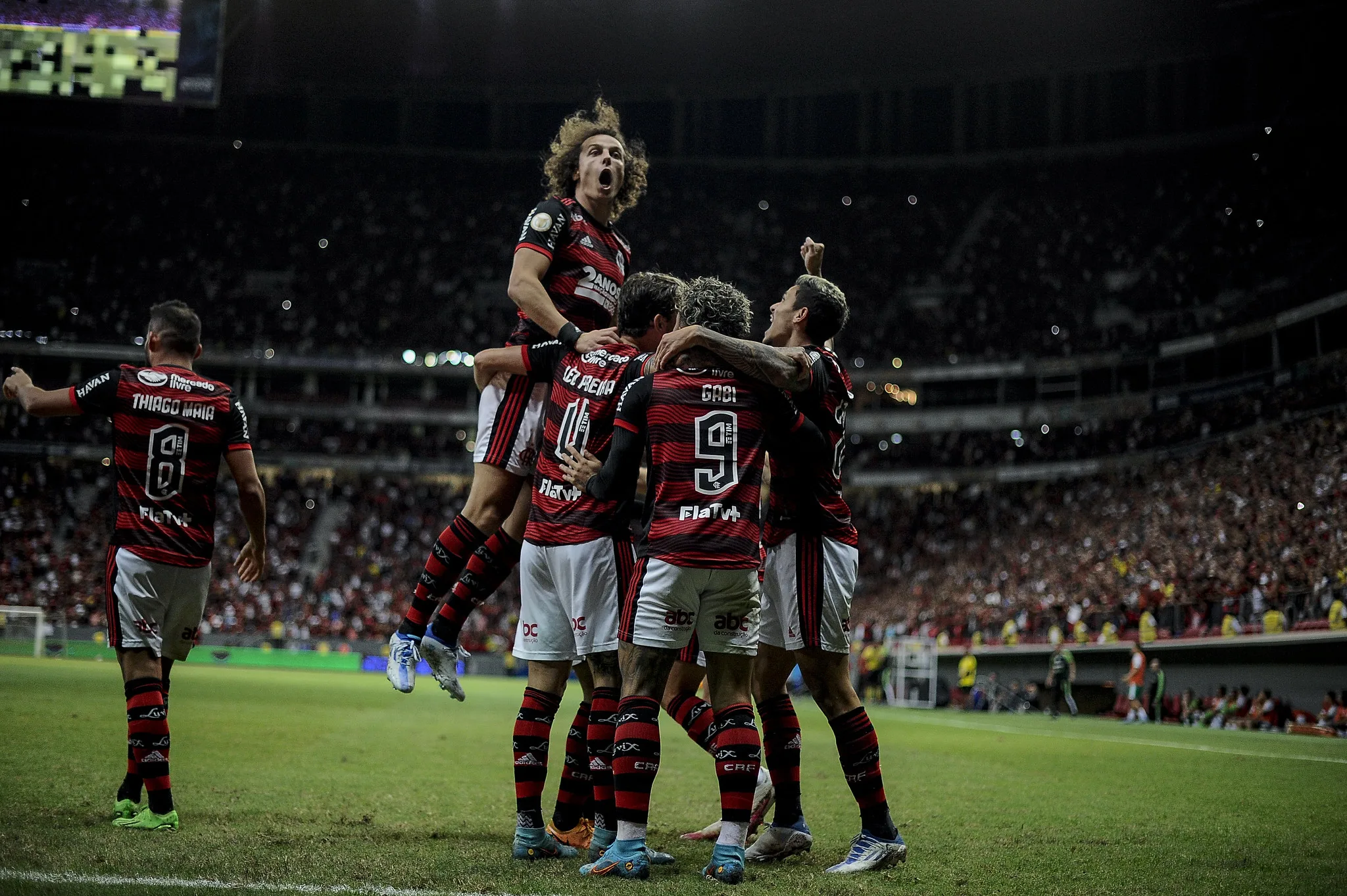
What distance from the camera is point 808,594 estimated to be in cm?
580

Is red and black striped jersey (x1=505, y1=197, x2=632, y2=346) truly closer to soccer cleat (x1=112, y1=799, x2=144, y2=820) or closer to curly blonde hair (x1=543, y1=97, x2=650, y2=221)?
curly blonde hair (x1=543, y1=97, x2=650, y2=221)

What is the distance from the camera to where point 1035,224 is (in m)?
49.6

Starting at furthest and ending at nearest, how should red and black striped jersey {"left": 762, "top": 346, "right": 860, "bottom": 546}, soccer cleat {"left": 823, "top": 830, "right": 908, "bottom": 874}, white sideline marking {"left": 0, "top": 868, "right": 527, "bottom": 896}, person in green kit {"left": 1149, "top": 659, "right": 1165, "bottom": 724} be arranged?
person in green kit {"left": 1149, "top": 659, "right": 1165, "bottom": 724} < red and black striped jersey {"left": 762, "top": 346, "right": 860, "bottom": 546} < soccer cleat {"left": 823, "top": 830, "right": 908, "bottom": 874} < white sideline marking {"left": 0, "top": 868, "right": 527, "bottom": 896}

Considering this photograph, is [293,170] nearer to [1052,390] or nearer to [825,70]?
[825,70]

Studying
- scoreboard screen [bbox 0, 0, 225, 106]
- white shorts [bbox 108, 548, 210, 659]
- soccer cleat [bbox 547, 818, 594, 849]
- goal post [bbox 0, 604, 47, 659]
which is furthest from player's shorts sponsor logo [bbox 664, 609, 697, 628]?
goal post [bbox 0, 604, 47, 659]

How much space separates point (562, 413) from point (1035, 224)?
4796 cm

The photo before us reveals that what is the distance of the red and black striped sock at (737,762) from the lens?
5.08 meters

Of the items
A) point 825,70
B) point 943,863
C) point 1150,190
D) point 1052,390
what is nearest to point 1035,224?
point 1150,190

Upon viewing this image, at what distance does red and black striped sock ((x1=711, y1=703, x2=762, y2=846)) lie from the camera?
5.08 meters

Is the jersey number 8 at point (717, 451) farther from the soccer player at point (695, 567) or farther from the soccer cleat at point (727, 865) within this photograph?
the soccer cleat at point (727, 865)

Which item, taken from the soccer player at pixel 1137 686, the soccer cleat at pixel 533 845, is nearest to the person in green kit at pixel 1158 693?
the soccer player at pixel 1137 686

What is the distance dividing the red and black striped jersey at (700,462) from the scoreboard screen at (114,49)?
11725 millimetres

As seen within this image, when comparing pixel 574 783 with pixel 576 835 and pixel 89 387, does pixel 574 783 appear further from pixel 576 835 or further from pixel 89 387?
pixel 89 387

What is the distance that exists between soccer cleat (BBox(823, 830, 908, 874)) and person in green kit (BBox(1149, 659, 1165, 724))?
2236cm
